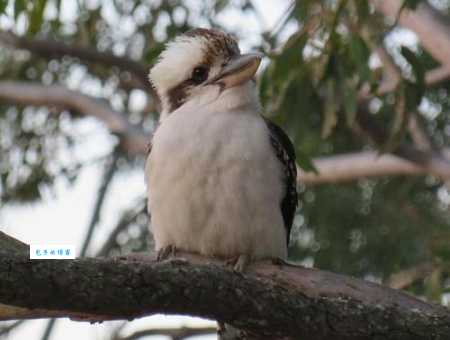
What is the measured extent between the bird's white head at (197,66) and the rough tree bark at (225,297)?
696mm

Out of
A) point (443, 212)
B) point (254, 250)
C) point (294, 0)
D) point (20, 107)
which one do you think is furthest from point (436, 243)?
point (20, 107)

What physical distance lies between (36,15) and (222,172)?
3.33ft

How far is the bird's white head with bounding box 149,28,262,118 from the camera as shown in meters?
3.30

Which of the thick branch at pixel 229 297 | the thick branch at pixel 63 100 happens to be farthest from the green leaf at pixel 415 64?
the thick branch at pixel 63 100

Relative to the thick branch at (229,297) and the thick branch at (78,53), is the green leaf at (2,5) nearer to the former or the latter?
the thick branch at (229,297)

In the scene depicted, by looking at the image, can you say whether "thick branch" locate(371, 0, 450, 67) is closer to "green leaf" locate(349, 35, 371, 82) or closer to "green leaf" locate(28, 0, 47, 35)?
"green leaf" locate(349, 35, 371, 82)

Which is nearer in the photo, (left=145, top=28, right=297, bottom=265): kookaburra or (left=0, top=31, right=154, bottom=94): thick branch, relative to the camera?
(left=145, top=28, right=297, bottom=265): kookaburra

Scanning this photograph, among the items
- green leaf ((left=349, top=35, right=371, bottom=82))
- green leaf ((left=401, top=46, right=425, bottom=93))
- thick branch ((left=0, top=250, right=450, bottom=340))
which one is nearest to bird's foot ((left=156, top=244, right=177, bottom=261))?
thick branch ((left=0, top=250, right=450, bottom=340))

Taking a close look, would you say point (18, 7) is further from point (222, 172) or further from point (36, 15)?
point (222, 172)

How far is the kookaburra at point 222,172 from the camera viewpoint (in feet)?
10.0

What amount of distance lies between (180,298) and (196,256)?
78 centimetres

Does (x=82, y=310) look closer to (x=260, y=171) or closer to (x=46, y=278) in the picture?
(x=46, y=278)

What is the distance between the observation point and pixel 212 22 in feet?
17.7

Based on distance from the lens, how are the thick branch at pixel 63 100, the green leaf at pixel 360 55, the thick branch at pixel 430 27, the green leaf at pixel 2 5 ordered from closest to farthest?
the green leaf at pixel 2 5
the green leaf at pixel 360 55
the thick branch at pixel 430 27
the thick branch at pixel 63 100
